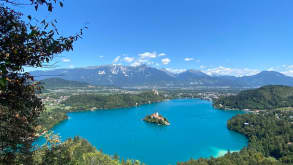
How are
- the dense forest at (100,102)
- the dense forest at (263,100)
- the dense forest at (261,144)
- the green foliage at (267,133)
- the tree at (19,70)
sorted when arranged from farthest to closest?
the dense forest at (100,102), the dense forest at (263,100), the green foliage at (267,133), the dense forest at (261,144), the tree at (19,70)

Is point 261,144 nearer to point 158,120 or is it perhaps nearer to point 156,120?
point 158,120

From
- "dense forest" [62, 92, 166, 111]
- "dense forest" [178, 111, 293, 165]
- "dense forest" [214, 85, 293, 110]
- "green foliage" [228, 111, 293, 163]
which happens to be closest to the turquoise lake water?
"green foliage" [228, 111, 293, 163]

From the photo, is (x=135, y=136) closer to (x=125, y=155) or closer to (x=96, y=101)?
(x=125, y=155)

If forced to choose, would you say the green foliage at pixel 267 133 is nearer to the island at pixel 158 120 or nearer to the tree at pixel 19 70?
the island at pixel 158 120

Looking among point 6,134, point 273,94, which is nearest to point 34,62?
point 6,134

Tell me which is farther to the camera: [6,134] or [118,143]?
[118,143]

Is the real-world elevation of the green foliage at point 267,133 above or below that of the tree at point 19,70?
below

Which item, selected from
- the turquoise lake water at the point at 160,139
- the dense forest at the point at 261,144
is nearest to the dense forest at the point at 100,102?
the turquoise lake water at the point at 160,139

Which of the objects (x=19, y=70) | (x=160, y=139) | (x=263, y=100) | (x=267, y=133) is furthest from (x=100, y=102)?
(x=19, y=70)
